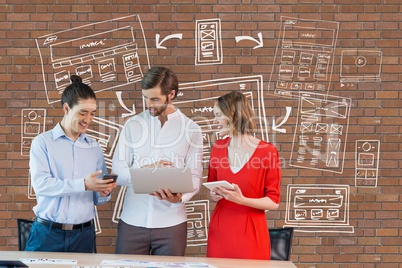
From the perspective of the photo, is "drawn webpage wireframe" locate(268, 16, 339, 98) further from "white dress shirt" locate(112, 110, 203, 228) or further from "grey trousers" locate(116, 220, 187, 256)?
"grey trousers" locate(116, 220, 187, 256)

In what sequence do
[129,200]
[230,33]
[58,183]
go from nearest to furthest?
[58,183] < [129,200] < [230,33]

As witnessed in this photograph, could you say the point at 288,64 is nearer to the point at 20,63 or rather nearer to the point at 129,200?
the point at 129,200

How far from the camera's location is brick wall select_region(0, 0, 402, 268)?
15.9 ft

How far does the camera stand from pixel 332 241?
489cm

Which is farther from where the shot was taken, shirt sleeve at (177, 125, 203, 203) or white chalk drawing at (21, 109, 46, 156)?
white chalk drawing at (21, 109, 46, 156)

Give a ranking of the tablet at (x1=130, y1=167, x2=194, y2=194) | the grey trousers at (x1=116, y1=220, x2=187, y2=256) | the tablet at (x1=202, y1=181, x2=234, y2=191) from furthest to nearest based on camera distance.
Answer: the grey trousers at (x1=116, y1=220, x2=187, y2=256) → the tablet at (x1=130, y1=167, x2=194, y2=194) → the tablet at (x1=202, y1=181, x2=234, y2=191)

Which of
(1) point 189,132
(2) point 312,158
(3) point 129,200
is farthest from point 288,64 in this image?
(3) point 129,200

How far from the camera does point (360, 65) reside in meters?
4.86

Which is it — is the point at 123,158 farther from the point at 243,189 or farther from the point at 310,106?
the point at 310,106

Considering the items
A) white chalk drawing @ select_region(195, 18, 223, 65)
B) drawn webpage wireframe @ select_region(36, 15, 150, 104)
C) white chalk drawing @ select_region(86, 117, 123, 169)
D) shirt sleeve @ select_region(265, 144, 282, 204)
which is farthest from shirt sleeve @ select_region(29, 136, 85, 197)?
white chalk drawing @ select_region(195, 18, 223, 65)

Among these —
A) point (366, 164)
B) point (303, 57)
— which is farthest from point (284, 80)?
point (366, 164)

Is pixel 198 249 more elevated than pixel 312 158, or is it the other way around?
pixel 312 158

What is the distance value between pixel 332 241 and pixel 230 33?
1934 mm

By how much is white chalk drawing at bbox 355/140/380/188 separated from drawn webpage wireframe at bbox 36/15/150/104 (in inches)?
75.3
